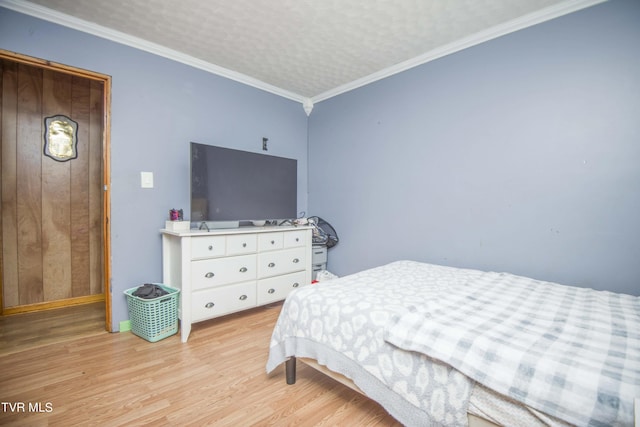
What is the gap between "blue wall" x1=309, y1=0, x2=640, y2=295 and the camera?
177 cm

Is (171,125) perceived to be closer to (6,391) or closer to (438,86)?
(6,391)

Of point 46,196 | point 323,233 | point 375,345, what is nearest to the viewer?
point 375,345

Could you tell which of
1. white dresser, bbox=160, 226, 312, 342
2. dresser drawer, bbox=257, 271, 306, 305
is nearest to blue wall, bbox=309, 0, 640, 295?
dresser drawer, bbox=257, 271, 306, 305

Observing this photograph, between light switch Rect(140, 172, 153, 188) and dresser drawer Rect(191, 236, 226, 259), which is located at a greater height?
light switch Rect(140, 172, 153, 188)

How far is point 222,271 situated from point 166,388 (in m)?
0.91

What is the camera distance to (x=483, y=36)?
2.26 m

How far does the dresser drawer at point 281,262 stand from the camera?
2639 millimetres

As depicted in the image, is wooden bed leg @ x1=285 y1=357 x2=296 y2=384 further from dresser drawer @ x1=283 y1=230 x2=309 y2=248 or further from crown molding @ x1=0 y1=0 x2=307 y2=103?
crown molding @ x1=0 y1=0 x2=307 y2=103

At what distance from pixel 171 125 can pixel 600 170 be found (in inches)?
132

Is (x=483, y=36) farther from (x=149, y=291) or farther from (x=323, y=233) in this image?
(x=149, y=291)

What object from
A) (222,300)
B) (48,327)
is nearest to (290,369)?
(222,300)

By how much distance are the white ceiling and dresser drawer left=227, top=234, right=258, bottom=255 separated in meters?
1.70

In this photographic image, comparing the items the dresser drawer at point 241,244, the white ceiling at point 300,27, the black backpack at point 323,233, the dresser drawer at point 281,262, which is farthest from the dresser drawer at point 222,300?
the white ceiling at point 300,27

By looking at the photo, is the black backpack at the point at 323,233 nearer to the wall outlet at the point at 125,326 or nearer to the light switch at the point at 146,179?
the light switch at the point at 146,179
